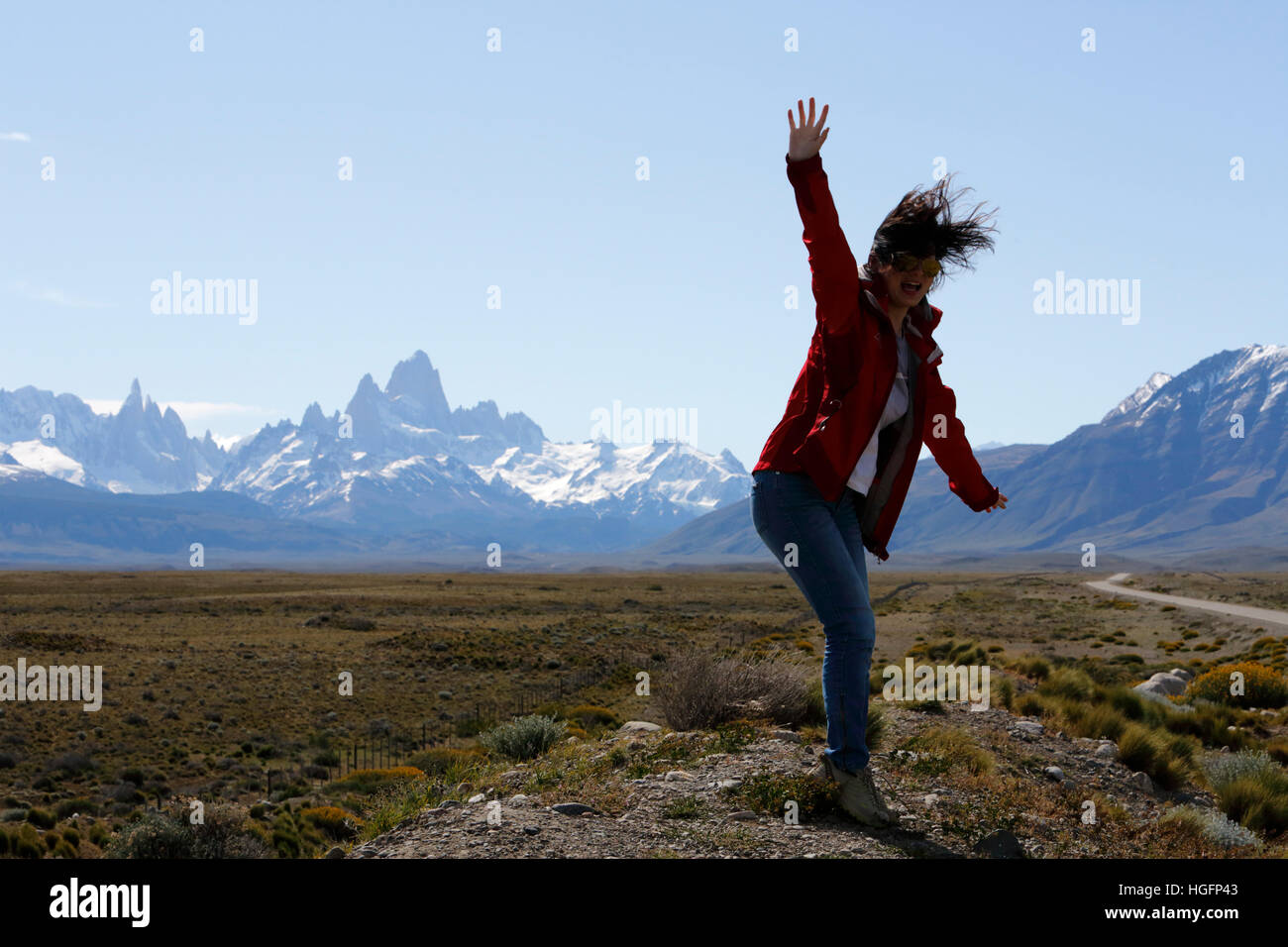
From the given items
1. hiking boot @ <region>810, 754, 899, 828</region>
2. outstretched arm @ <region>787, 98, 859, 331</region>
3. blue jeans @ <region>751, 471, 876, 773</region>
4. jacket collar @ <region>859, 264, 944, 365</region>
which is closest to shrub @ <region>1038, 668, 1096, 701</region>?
hiking boot @ <region>810, 754, 899, 828</region>

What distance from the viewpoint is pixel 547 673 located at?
40.3 metres

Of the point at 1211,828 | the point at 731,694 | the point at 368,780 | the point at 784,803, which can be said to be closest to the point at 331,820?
the point at 368,780

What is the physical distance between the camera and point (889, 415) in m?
4.87

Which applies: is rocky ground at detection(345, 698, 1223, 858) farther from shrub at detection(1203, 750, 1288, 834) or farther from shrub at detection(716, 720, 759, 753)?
shrub at detection(1203, 750, 1288, 834)

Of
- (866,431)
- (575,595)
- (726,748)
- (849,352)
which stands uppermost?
(849,352)

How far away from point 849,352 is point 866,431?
0.39 meters

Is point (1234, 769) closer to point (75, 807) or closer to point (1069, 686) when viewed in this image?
point (1069, 686)

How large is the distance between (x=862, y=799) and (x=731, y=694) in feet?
11.6

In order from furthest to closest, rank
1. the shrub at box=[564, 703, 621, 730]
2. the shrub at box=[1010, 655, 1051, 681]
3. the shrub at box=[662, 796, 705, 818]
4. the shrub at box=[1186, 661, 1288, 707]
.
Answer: the shrub at box=[564, 703, 621, 730]
the shrub at box=[1186, 661, 1288, 707]
the shrub at box=[1010, 655, 1051, 681]
the shrub at box=[662, 796, 705, 818]

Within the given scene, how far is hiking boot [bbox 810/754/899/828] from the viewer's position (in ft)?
16.6

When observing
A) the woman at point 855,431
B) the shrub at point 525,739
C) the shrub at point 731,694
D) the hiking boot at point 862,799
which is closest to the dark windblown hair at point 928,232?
the woman at point 855,431

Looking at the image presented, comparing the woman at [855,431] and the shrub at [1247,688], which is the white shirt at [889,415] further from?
the shrub at [1247,688]

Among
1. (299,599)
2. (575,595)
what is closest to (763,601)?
(575,595)
